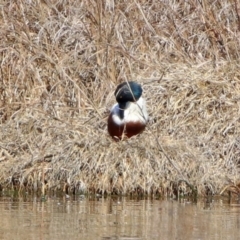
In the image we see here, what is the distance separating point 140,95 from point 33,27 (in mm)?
1935

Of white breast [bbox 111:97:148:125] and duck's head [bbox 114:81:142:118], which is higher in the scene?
duck's head [bbox 114:81:142:118]

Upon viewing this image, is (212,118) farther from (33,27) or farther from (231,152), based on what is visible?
(33,27)

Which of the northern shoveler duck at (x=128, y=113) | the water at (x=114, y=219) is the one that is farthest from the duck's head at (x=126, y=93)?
the water at (x=114, y=219)

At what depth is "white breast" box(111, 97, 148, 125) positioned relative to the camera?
9.10 m

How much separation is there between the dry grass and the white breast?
147mm

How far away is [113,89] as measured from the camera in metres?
9.78

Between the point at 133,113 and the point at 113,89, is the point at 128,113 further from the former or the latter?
the point at 113,89

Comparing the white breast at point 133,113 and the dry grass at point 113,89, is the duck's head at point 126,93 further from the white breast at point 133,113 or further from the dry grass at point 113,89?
the dry grass at point 113,89

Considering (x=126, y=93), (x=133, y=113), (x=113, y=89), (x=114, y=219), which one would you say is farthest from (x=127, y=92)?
(x=114, y=219)

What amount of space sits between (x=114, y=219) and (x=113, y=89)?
131 inches

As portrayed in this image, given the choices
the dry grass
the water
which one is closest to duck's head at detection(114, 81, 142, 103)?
the dry grass

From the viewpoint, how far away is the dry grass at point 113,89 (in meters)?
8.26

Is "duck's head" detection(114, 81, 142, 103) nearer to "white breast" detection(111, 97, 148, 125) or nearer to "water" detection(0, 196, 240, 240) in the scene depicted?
"white breast" detection(111, 97, 148, 125)

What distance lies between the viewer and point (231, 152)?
862 cm
